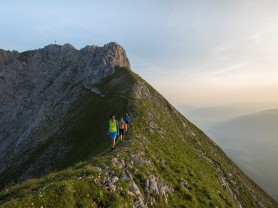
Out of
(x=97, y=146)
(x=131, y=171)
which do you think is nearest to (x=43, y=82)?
(x=97, y=146)

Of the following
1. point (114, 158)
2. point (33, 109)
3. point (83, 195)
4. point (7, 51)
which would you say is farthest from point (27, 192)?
point (7, 51)

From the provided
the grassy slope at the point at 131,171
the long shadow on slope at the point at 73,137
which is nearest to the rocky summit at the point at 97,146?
the grassy slope at the point at 131,171

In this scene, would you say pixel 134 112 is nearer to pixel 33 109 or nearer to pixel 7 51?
pixel 33 109

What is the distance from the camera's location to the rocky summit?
19.2m

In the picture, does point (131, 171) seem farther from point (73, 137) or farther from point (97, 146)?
point (73, 137)

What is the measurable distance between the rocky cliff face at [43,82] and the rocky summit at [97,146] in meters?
0.50

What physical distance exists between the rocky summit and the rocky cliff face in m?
0.50

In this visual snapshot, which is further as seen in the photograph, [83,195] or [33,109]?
[33,109]

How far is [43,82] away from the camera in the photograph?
12125 centimetres

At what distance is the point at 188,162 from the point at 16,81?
375 ft

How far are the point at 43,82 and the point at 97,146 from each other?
92.1 meters

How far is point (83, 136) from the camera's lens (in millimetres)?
51688

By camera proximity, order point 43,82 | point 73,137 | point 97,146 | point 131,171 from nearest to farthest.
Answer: point 131,171 < point 97,146 < point 73,137 < point 43,82

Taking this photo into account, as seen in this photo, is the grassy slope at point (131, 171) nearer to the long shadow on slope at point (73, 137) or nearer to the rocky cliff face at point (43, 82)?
the long shadow on slope at point (73, 137)
